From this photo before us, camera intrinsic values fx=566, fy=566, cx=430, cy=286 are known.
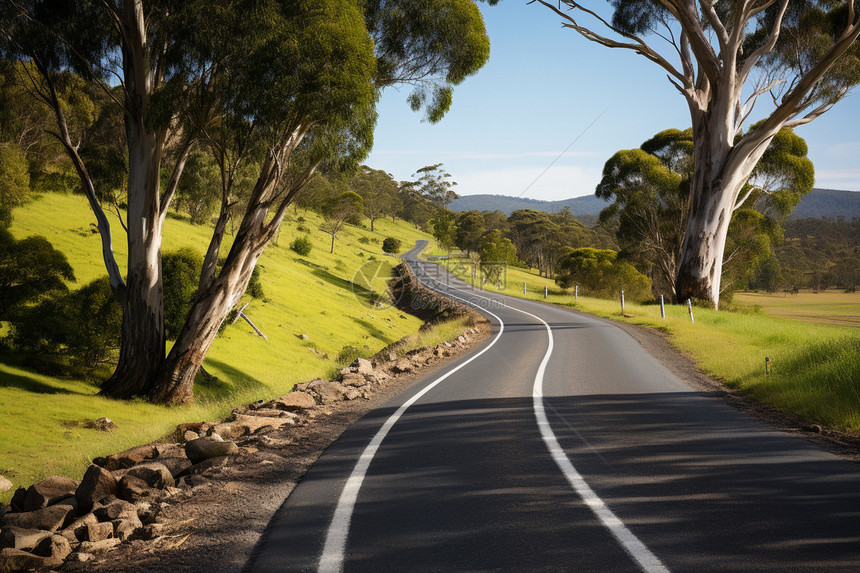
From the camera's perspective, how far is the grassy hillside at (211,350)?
11383 millimetres

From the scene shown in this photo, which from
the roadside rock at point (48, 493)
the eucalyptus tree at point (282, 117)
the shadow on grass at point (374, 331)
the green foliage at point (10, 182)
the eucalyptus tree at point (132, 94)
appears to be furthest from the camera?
the shadow on grass at point (374, 331)

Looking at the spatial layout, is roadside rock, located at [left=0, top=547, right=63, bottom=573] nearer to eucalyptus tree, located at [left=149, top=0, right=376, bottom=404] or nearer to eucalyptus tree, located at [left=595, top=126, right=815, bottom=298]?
eucalyptus tree, located at [left=149, top=0, right=376, bottom=404]

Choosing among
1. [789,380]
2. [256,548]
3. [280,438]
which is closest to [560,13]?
[789,380]

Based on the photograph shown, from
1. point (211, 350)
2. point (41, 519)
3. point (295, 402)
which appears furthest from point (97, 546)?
point (211, 350)

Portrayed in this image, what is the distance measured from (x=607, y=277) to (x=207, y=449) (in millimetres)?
60126

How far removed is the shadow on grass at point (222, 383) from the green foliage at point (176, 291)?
2206mm

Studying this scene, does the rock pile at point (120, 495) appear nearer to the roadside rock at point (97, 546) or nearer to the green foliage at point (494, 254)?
the roadside rock at point (97, 546)

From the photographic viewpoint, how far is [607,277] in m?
62.1

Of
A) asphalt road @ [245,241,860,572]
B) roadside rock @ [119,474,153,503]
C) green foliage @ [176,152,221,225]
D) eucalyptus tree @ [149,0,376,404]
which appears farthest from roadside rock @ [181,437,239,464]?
green foliage @ [176,152,221,225]

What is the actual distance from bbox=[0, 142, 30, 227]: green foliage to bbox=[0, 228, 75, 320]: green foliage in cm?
653

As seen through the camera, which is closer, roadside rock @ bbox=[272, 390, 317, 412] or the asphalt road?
the asphalt road

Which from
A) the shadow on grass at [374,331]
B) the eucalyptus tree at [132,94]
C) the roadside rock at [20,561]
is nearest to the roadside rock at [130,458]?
the roadside rock at [20,561]

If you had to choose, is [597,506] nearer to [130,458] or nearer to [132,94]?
[130,458]

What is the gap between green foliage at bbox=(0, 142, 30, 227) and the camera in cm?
2498
